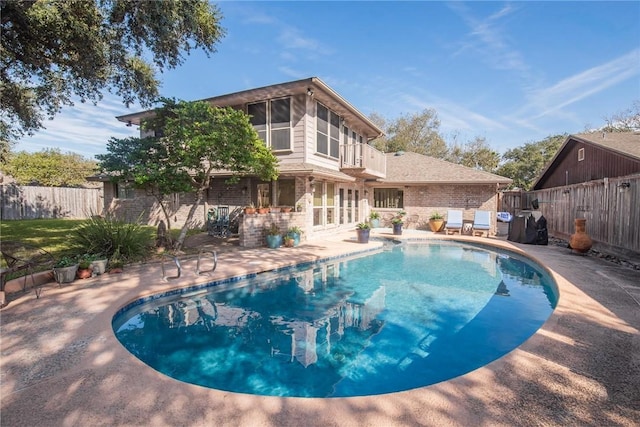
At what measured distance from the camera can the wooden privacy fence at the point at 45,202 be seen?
57.6 feet

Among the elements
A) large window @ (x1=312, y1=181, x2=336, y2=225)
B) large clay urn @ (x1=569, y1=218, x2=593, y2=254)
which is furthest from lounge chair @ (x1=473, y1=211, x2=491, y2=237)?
large window @ (x1=312, y1=181, x2=336, y2=225)

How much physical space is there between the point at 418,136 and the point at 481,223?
74.8 feet

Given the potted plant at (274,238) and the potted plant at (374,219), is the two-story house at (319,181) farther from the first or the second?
the potted plant at (374,219)

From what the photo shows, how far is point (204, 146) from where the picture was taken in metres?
8.10

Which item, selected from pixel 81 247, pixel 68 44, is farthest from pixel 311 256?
pixel 68 44

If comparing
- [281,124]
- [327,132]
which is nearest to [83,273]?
[281,124]

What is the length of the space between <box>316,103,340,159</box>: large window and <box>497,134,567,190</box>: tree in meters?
24.9

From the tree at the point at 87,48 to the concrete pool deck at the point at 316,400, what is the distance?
20.2 ft

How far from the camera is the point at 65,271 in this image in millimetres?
5910

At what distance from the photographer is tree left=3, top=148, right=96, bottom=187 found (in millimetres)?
25234

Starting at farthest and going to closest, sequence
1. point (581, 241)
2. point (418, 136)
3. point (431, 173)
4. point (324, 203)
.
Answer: point (418, 136) < point (431, 173) < point (324, 203) < point (581, 241)

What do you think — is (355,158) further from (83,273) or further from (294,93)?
(83,273)

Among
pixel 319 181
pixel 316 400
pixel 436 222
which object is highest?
pixel 319 181

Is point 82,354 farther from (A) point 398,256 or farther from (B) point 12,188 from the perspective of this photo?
(B) point 12,188
